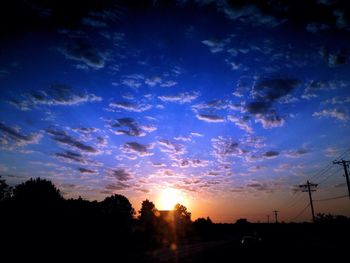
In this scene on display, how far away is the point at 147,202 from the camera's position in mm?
140375

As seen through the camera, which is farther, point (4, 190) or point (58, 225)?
point (4, 190)

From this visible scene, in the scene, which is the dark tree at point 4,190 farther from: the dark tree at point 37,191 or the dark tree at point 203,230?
the dark tree at point 203,230

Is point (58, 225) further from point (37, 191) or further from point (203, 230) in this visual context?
point (203, 230)

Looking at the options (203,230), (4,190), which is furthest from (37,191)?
(203,230)

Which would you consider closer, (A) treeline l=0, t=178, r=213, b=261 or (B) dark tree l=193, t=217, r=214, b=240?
(A) treeline l=0, t=178, r=213, b=261

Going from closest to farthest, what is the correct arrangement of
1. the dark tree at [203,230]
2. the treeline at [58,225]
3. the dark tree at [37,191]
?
the treeline at [58,225], the dark tree at [37,191], the dark tree at [203,230]

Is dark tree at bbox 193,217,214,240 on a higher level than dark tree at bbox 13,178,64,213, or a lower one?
lower

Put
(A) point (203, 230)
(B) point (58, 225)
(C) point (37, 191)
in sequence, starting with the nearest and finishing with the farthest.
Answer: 1. (B) point (58, 225)
2. (C) point (37, 191)
3. (A) point (203, 230)

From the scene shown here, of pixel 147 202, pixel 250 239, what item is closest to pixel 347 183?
pixel 250 239

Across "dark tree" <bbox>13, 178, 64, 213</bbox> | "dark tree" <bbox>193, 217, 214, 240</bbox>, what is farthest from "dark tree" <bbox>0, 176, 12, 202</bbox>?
"dark tree" <bbox>193, 217, 214, 240</bbox>

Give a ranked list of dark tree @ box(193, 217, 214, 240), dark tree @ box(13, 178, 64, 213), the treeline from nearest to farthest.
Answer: the treeline
dark tree @ box(13, 178, 64, 213)
dark tree @ box(193, 217, 214, 240)

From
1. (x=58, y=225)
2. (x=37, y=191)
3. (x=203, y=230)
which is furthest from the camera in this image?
(x=203, y=230)

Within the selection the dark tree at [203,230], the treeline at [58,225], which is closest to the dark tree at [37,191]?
the treeline at [58,225]

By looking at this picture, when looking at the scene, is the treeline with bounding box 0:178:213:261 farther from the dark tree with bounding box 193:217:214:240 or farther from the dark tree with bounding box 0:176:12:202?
the dark tree with bounding box 193:217:214:240
